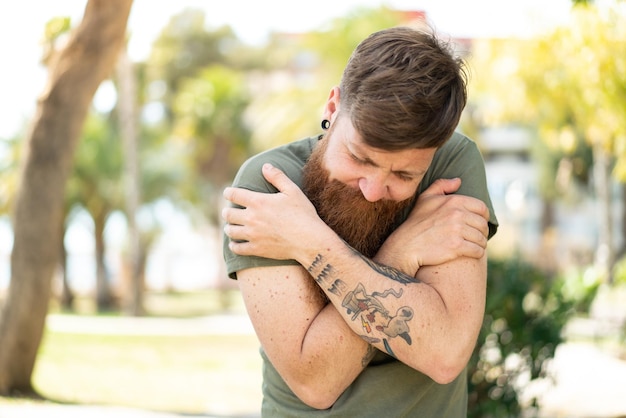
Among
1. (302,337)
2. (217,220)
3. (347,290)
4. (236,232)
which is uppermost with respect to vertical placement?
(236,232)

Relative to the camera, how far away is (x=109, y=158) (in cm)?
3625

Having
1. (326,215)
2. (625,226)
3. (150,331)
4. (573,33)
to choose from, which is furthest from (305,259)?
(625,226)

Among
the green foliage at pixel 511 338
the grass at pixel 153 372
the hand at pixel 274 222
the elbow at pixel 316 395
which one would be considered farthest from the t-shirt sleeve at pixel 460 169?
the grass at pixel 153 372

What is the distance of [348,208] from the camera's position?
2396mm

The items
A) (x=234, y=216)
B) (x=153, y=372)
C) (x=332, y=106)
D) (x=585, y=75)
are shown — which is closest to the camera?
(x=234, y=216)

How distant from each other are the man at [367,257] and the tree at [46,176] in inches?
253

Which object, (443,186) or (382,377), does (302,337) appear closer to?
(382,377)

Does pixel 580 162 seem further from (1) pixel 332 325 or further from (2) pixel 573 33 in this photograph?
(1) pixel 332 325

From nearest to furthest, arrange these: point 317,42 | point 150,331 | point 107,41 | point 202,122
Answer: point 107,41
point 150,331
point 317,42
point 202,122

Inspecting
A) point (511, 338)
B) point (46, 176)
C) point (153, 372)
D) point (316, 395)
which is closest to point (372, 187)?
point (316, 395)

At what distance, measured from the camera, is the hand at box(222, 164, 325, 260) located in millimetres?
2354

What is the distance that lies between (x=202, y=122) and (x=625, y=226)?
2455 centimetres

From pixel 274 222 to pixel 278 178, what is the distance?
0.15m

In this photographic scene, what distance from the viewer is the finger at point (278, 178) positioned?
7.97 feet
